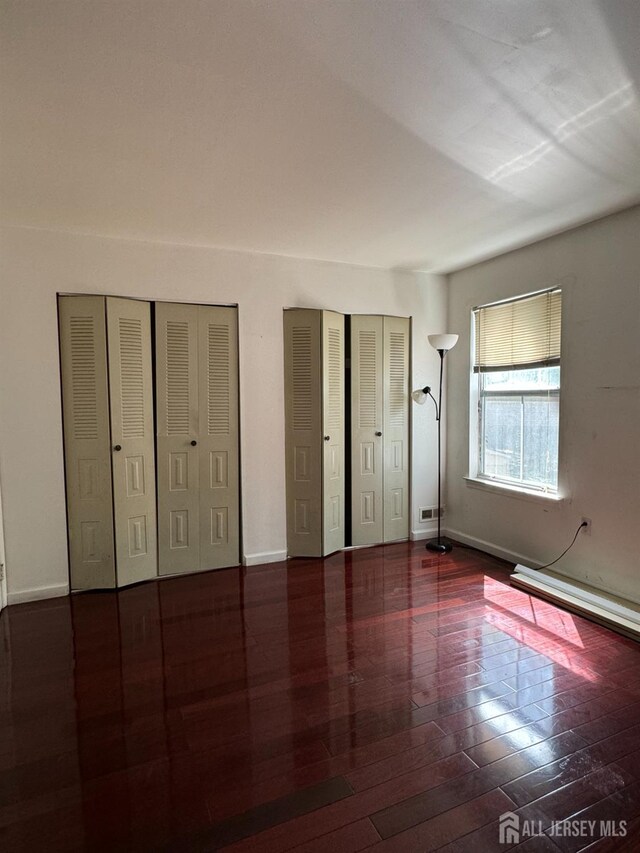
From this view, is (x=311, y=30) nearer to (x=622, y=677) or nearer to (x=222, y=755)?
(x=222, y=755)

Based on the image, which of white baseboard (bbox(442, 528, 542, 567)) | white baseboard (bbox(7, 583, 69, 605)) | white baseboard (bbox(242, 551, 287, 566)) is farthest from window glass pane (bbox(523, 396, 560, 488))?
white baseboard (bbox(7, 583, 69, 605))

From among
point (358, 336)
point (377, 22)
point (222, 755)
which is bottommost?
point (222, 755)

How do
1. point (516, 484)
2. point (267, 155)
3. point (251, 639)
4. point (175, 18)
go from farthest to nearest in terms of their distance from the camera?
point (516, 484) < point (251, 639) < point (267, 155) < point (175, 18)

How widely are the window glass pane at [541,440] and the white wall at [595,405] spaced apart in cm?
12

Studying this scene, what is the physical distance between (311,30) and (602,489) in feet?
10.1

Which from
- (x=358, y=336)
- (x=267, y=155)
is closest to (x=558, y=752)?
(x=267, y=155)

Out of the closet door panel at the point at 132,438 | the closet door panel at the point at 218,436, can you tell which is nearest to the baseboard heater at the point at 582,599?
the closet door panel at the point at 218,436

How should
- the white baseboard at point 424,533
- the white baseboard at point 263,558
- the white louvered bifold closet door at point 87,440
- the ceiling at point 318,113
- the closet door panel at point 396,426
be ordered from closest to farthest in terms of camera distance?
the ceiling at point 318,113 → the white louvered bifold closet door at point 87,440 → the white baseboard at point 263,558 → the closet door panel at point 396,426 → the white baseboard at point 424,533

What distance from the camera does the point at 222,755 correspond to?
71.5 inches

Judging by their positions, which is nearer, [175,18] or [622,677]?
[175,18]

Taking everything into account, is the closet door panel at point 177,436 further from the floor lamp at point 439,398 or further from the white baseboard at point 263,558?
the floor lamp at point 439,398

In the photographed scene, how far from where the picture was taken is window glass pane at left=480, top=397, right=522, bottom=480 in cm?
389

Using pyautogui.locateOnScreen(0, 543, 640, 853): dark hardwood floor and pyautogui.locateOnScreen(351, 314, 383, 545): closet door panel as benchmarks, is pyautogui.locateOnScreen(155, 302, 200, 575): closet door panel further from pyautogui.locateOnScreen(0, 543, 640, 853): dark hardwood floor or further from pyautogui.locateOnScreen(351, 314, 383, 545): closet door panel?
pyautogui.locateOnScreen(351, 314, 383, 545): closet door panel

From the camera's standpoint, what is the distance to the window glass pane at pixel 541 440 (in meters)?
3.52
